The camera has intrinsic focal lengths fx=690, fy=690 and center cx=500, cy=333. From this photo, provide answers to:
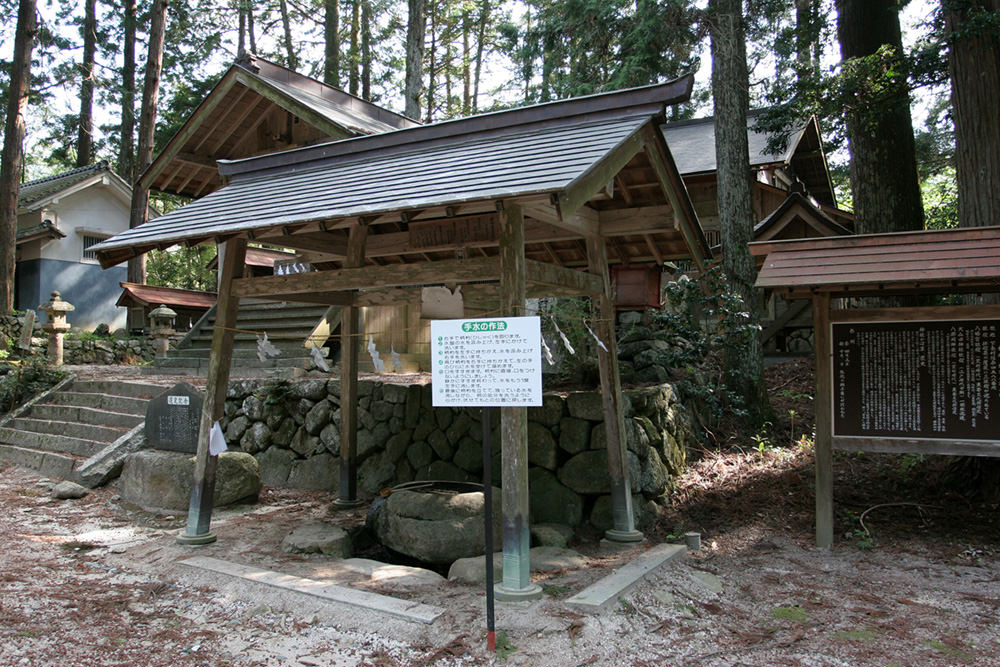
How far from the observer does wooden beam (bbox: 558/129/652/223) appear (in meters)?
4.59

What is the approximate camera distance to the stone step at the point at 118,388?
11.3 m

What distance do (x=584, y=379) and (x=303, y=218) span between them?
461 cm

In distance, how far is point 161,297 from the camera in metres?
18.7

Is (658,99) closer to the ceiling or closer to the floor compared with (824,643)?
closer to the ceiling

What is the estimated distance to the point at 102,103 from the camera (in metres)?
24.9

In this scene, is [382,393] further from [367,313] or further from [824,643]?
[824,643]

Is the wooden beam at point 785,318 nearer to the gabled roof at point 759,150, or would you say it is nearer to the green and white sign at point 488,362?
the gabled roof at point 759,150

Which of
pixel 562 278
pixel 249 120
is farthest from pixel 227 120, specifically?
pixel 562 278

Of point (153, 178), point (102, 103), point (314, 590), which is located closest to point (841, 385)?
point (314, 590)

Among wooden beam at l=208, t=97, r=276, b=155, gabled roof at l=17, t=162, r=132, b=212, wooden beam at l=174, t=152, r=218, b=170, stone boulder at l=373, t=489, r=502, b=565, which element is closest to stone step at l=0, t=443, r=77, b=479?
stone boulder at l=373, t=489, r=502, b=565

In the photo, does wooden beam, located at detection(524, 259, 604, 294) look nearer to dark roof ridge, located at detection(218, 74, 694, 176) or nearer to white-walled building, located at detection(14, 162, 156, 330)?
dark roof ridge, located at detection(218, 74, 694, 176)

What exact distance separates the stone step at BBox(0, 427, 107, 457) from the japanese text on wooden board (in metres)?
9.87

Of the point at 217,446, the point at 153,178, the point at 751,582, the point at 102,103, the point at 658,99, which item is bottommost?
the point at 751,582

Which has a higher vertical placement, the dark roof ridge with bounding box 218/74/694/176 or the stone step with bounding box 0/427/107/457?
the dark roof ridge with bounding box 218/74/694/176
